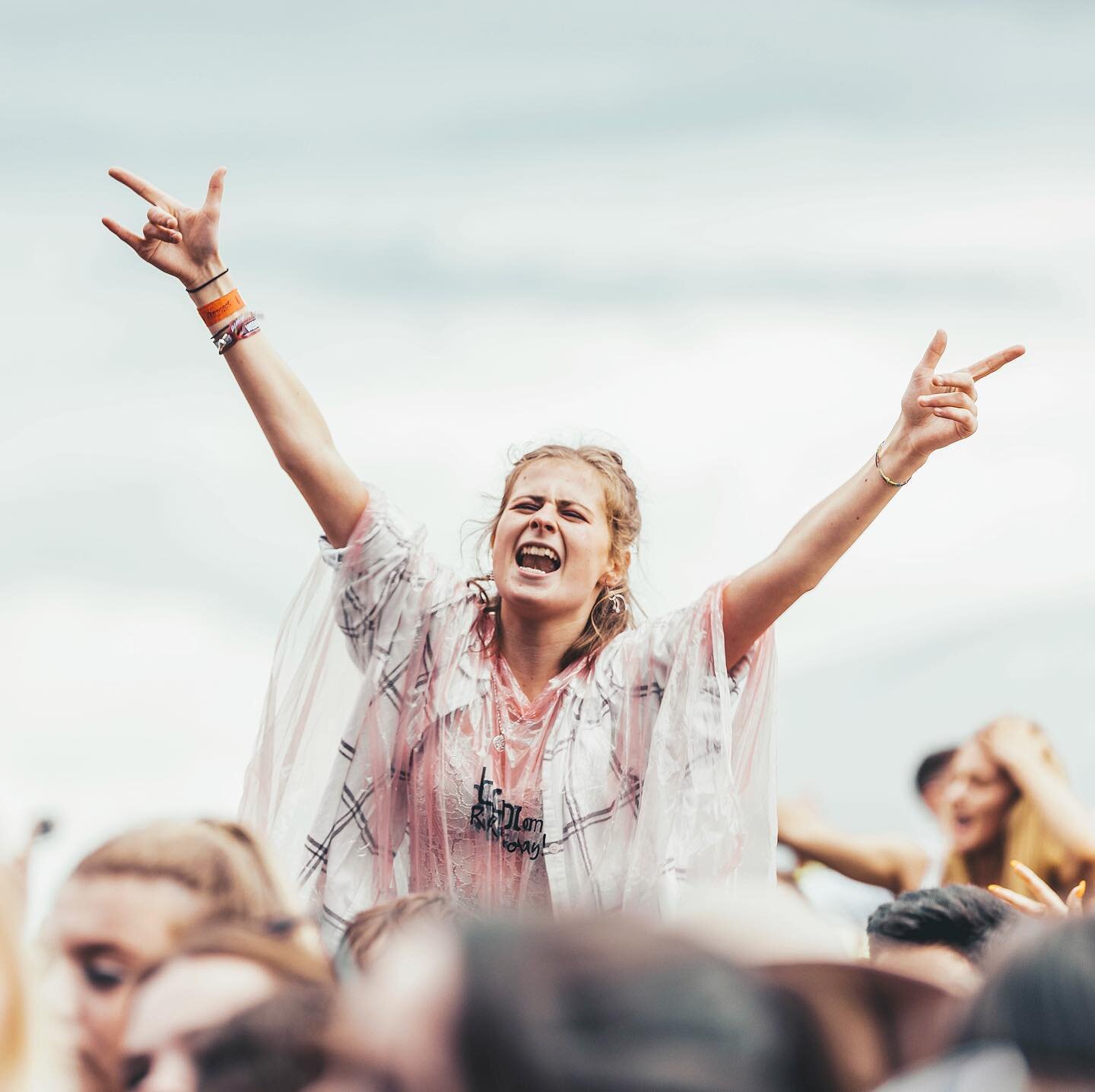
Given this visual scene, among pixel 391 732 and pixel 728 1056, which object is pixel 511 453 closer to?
pixel 391 732

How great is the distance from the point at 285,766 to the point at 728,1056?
2302 millimetres

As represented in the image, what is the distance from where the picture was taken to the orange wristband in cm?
305

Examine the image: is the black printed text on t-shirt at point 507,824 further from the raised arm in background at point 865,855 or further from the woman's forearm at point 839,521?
the raised arm in background at point 865,855

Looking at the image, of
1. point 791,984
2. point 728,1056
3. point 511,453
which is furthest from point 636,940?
point 511,453

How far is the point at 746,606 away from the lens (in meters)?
3.03

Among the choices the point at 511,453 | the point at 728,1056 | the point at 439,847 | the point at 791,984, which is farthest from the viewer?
the point at 511,453

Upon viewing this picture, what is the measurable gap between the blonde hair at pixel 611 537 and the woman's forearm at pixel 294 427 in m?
0.39

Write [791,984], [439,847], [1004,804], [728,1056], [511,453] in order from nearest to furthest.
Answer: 1. [728,1056]
2. [791,984]
3. [439,847]
4. [511,453]
5. [1004,804]

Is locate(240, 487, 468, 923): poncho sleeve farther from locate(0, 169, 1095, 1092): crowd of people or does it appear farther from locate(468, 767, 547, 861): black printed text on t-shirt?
locate(468, 767, 547, 861): black printed text on t-shirt

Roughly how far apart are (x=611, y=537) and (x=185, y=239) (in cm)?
111

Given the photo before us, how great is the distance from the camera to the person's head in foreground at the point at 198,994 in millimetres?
1252

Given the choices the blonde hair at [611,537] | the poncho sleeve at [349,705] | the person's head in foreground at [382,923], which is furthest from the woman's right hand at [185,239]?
the person's head in foreground at [382,923]

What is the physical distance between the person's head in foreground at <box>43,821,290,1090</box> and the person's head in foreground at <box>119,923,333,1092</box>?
12 centimetres

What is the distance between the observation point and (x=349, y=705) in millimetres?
3236
